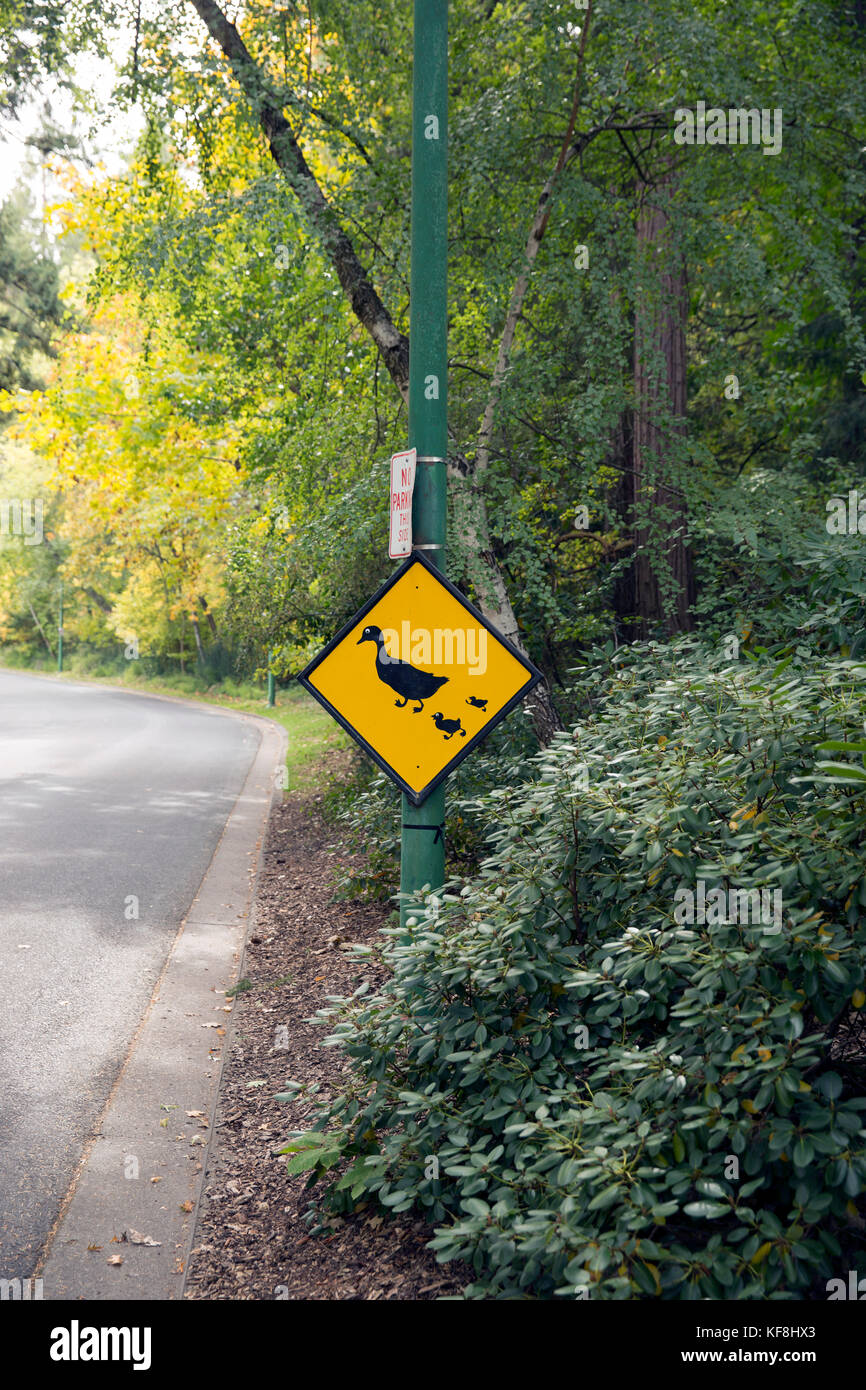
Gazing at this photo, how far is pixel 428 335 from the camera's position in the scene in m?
4.28

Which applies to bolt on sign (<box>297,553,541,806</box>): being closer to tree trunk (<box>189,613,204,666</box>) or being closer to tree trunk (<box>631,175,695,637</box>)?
tree trunk (<box>631,175,695,637</box>)

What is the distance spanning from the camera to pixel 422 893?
3.88 m

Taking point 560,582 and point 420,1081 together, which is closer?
point 420,1081

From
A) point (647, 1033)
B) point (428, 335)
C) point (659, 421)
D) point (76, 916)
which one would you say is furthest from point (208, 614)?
point (647, 1033)

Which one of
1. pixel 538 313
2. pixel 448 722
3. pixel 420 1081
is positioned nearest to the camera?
pixel 420 1081

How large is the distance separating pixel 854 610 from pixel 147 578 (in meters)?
33.9

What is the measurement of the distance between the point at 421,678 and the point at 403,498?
2.26ft

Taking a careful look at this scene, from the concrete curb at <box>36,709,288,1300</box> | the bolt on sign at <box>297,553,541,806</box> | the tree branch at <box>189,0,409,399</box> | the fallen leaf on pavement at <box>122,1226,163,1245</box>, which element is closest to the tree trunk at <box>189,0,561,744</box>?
the tree branch at <box>189,0,409,399</box>

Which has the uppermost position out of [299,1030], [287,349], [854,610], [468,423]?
[287,349]

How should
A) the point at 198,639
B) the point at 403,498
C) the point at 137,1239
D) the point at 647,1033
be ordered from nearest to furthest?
the point at 647,1033, the point at 137,1239, the point at 403,498, the point at 198,639

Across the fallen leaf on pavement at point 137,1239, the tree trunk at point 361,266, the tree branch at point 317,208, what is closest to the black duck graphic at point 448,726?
the fallen leaf on pavement at point 137,1239

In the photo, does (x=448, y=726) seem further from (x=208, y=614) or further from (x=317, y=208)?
(x=208, y=614)
